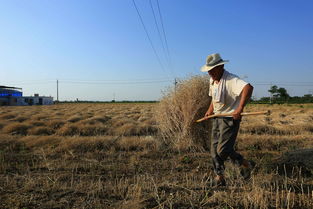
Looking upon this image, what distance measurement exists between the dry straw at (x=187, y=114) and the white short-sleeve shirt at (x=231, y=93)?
1.96 meters

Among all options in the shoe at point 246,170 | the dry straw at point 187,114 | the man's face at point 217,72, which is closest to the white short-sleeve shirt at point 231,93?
the man's face at point 217,72

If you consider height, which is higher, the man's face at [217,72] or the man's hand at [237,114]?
the man's face at [217,72]

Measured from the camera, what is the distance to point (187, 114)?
5.79m

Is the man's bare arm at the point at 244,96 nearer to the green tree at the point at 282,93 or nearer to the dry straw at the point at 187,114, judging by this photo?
the dry straw at the point at 187,114

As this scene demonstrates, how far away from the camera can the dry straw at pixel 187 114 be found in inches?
226

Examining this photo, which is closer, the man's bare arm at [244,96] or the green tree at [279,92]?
the man's bare arm at [244,96]

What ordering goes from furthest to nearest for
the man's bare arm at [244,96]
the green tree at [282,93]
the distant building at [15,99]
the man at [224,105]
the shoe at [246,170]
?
the green tree at [282,93] → the distant building at [15,99] → the shoe at [246,170] → the man at [224,105] → the man's bare arm at [244,96]

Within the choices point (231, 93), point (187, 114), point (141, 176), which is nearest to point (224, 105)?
point (231, 93)

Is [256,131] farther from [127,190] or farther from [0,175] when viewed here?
[0,175]

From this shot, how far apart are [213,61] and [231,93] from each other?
1.67 feet

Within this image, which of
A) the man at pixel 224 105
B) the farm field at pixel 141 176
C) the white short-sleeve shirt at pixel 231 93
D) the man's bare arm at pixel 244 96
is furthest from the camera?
the man at pixel 224 105

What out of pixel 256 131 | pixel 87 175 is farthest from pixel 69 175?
pixel 256 131

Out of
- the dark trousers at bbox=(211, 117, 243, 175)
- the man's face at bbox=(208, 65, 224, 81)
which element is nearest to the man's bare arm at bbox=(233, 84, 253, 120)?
the dark trousers at bbox=(211, 117, 243, 175)

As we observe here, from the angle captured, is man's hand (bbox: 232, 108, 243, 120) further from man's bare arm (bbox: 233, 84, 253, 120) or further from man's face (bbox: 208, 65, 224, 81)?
man's face (bbox: 208, 65, 224, 81)
